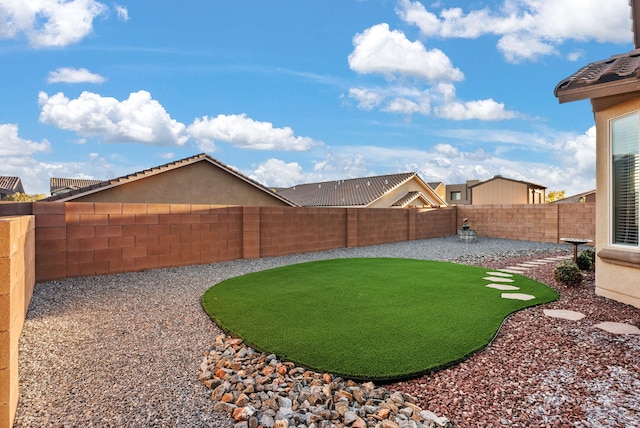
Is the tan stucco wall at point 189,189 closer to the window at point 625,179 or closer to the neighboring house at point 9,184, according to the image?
the window at point 625,179

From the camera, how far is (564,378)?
309 cm

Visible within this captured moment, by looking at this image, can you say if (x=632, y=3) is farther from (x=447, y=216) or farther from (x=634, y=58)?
(x=447, y=216)

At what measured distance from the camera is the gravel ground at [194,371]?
101 inches

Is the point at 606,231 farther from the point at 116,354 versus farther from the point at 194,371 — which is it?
the point at 116,354

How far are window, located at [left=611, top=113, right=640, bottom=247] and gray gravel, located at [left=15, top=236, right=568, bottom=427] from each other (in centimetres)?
618

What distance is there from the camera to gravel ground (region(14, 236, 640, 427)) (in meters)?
2.57

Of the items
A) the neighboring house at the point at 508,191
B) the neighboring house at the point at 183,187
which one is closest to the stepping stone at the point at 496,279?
the neighboring house at the point at 183,187

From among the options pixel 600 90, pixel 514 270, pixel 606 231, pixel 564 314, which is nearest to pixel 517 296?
pixel 564 314

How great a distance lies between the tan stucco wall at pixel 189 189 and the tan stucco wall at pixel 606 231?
46.5ft

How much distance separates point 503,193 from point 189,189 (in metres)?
26.9

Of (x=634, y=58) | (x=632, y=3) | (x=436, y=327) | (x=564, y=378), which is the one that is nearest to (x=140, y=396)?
(x=436, y=327)

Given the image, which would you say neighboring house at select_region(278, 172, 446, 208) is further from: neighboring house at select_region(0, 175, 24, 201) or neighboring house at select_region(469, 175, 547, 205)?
neighboring house at select_region(0, 175, 24, 201)

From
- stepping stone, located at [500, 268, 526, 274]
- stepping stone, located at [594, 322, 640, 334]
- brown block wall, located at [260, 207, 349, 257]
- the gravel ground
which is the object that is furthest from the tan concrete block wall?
stepping stone, located at [594, 322, 640, 334]

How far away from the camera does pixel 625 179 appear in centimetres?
528
